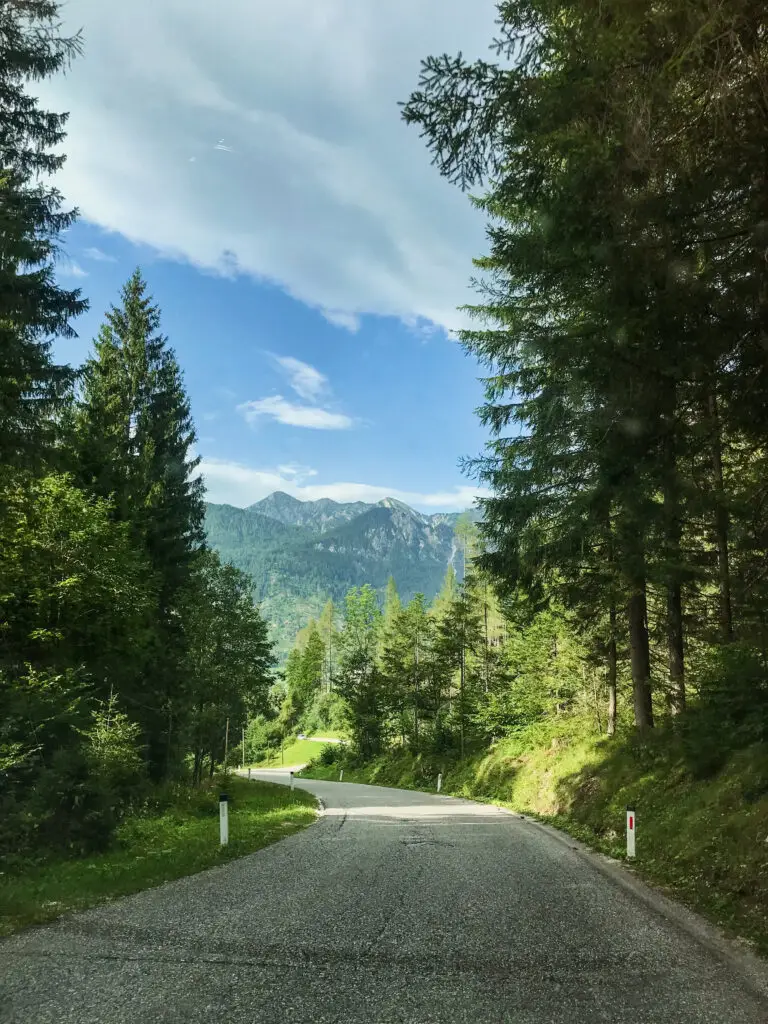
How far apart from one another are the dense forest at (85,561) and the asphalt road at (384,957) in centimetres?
476

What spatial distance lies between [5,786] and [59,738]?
5.48ft

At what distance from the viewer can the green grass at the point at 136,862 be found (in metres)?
6.65

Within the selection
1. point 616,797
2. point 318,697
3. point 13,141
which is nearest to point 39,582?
point 13,141

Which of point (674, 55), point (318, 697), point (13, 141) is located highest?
point (13, 141)

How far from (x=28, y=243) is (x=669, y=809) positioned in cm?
1410

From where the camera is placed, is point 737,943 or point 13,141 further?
point 13,141

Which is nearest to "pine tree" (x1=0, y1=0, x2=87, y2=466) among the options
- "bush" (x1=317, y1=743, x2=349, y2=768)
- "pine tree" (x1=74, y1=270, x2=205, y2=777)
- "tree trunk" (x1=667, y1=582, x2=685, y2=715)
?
"pine tree" (x1=74, y1=270, x2=205, y2=777)

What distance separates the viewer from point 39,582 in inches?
597

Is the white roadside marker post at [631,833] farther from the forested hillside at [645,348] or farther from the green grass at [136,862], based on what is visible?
the green grass at [136,862]

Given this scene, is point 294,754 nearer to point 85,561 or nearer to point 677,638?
point 85,561

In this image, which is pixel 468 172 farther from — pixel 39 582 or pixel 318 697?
pixel 318 697

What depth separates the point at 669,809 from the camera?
36.1ft

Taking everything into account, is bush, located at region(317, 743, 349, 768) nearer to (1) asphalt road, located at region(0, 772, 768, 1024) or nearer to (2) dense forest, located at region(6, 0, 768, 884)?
(2) dense forest, located at region(6, 0, 768, 884)

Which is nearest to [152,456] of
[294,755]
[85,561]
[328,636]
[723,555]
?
[85,561]
